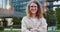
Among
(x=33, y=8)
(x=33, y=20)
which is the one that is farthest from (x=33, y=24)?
(x=33, y=8)

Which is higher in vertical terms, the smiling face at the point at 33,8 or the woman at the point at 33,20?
the smiling face at the point at 33,8

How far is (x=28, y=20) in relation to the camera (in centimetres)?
235

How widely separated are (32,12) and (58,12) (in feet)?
33.9

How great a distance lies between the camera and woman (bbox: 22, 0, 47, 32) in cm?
233

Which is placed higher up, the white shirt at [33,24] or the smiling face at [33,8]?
the smiling face at [33,8]

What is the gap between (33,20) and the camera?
234 centimetres

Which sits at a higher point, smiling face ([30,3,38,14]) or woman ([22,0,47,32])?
smiling face ([30,3,38,14])

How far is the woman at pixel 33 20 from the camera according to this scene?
7.64ft

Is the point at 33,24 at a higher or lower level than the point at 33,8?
lower

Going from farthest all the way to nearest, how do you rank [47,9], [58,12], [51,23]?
[47,9], [51,23], [58,12]

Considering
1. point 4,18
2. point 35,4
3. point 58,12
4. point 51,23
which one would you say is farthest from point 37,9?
point 4,18

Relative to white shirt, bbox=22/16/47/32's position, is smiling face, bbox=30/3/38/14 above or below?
above

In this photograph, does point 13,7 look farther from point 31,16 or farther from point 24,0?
point 31,16

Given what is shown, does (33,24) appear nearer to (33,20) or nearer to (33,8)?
(33,20)
